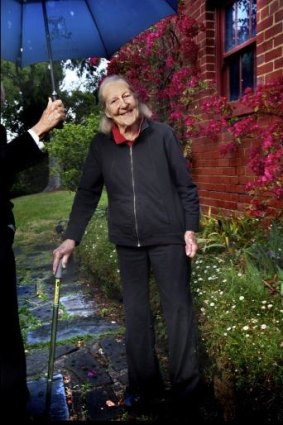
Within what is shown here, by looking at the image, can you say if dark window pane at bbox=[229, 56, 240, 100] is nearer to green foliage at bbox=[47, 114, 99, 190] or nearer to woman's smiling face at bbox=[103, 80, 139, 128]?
green foliage at bbox=[47, 114, 99, 190]

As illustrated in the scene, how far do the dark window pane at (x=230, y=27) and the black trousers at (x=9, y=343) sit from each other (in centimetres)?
451

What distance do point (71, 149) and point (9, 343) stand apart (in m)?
6.01

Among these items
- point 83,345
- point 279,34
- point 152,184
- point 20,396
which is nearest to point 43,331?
point 83,345

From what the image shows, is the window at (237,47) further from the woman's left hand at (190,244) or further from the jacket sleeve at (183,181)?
the woman's left hand at (190,244)

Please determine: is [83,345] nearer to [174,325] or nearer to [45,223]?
[174,325]

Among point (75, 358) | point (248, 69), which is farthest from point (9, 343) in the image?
point (248, 69)

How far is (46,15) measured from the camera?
2270mm

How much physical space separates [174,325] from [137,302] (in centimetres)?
28

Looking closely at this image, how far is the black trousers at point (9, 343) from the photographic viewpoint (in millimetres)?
2047

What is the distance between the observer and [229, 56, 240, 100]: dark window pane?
5.48 metres

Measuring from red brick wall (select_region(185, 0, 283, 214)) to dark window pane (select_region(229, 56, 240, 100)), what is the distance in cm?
27

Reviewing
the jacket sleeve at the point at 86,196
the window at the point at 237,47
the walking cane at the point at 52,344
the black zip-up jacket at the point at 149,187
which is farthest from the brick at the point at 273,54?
the walking cane at the point at 52,344

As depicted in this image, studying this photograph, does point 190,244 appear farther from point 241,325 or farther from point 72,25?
point 72,25

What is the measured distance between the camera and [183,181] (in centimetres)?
256
